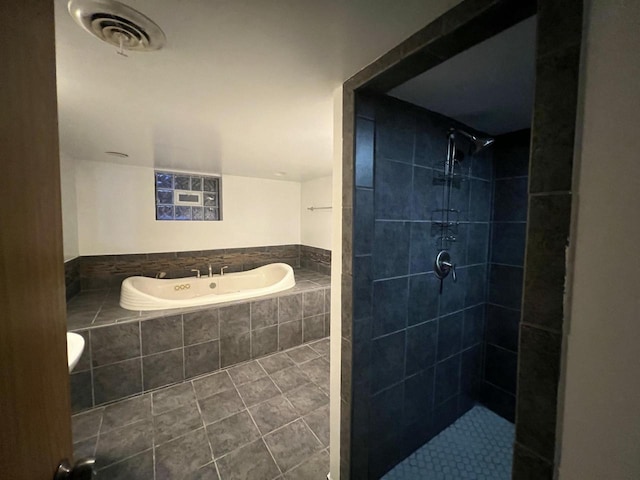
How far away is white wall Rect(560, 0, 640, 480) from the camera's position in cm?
45

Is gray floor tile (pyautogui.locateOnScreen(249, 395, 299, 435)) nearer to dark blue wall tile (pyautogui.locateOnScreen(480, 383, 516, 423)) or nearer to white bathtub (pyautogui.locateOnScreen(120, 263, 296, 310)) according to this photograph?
white bathtub (pyautogui.locateOnScreen(120, 263, 296, 310))

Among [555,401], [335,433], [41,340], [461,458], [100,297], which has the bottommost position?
[461,458]

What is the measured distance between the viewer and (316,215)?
13.2ft

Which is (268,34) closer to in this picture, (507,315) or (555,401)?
(555,401)

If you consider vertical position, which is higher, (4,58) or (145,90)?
(145,90)

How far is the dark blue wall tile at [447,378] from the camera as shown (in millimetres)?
1680

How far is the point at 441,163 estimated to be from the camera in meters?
1.55

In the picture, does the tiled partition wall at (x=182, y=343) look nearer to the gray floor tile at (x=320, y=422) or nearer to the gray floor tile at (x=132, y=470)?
the gray floor tile at (x=132, y=470)

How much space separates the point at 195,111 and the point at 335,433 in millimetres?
1984

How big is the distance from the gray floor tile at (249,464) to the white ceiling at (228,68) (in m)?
2.12

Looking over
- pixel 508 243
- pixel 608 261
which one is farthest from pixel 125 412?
pixel 508 243

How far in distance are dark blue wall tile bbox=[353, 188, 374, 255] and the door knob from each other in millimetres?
1031

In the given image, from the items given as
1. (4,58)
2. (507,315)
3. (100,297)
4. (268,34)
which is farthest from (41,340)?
(100,297)

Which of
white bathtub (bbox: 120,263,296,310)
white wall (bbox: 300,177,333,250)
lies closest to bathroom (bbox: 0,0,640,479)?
white bathtub (bbox: 120,263,296,310)
